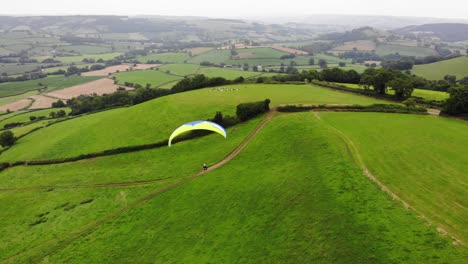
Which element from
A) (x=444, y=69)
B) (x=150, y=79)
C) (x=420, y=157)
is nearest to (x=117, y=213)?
(x=420, y=157)

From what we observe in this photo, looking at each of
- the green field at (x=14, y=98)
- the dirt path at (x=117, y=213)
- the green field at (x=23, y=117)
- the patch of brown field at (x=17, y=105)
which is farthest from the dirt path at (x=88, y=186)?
the green field at (x=14, y=98)

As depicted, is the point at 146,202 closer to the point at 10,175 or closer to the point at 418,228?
the point at 418,228

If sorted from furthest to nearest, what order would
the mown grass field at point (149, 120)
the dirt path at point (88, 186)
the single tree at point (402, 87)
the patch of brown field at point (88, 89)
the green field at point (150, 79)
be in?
the green field at point (150, 79) < the patch of brown field at point (88, 89) < the single tree at point (402, 87) < the mown grass field at point (149, 120) < the dirt path at point (88, 186)

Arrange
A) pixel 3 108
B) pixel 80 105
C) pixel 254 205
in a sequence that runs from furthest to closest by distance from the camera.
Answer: pixel 3 108, pixel 80 105, pixel 254 205

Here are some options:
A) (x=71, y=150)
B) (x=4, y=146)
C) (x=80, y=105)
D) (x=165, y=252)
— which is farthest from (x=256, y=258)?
(x=80, y=105)

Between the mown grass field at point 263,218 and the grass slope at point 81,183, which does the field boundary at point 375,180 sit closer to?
the mown grass field at point 263,218

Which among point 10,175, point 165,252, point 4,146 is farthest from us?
point 4,146

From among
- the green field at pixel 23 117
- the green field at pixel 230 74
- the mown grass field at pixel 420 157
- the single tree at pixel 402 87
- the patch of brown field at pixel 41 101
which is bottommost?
the green field at pixel 23 117
